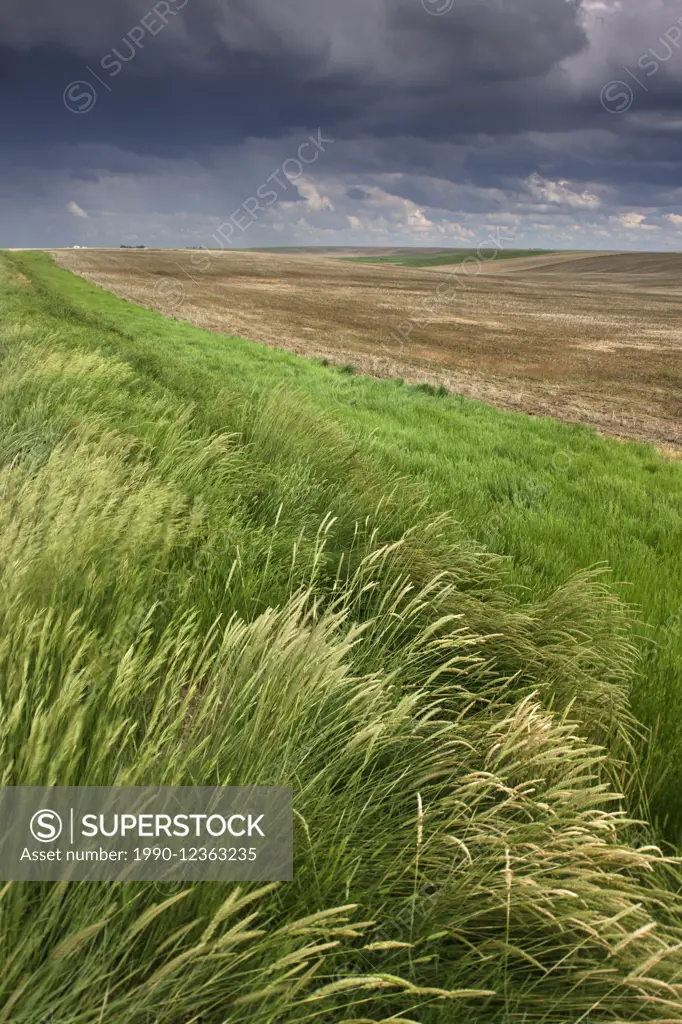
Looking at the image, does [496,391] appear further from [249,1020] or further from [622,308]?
[622,308]

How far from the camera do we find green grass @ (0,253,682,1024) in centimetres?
111

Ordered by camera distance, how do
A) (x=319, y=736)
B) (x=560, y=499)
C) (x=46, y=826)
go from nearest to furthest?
(x=46, y=826) < (x=319, y=736) < (x=560, y=499)

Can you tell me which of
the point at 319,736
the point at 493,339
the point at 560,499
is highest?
the point at 493,339

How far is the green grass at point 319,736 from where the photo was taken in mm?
1110

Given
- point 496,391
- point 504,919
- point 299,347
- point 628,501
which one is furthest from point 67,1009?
point 299,347

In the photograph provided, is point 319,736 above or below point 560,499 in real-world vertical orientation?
above

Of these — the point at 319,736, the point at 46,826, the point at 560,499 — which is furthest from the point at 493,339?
the point at 46,826

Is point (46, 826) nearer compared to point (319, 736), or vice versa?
point (46, 826)

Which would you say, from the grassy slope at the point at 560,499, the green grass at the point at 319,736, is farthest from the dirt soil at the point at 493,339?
the green grass at the point at 319,736

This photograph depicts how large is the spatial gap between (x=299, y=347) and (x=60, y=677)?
21.9 metres

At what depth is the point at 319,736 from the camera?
1597 mm

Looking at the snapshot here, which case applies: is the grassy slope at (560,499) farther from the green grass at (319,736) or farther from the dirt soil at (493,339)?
the dirt soil at (493,339)

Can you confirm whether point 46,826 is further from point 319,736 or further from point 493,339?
point 493,339

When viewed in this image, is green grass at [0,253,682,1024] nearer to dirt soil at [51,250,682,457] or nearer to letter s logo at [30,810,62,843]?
letter s logo at [30,810,62,843]
